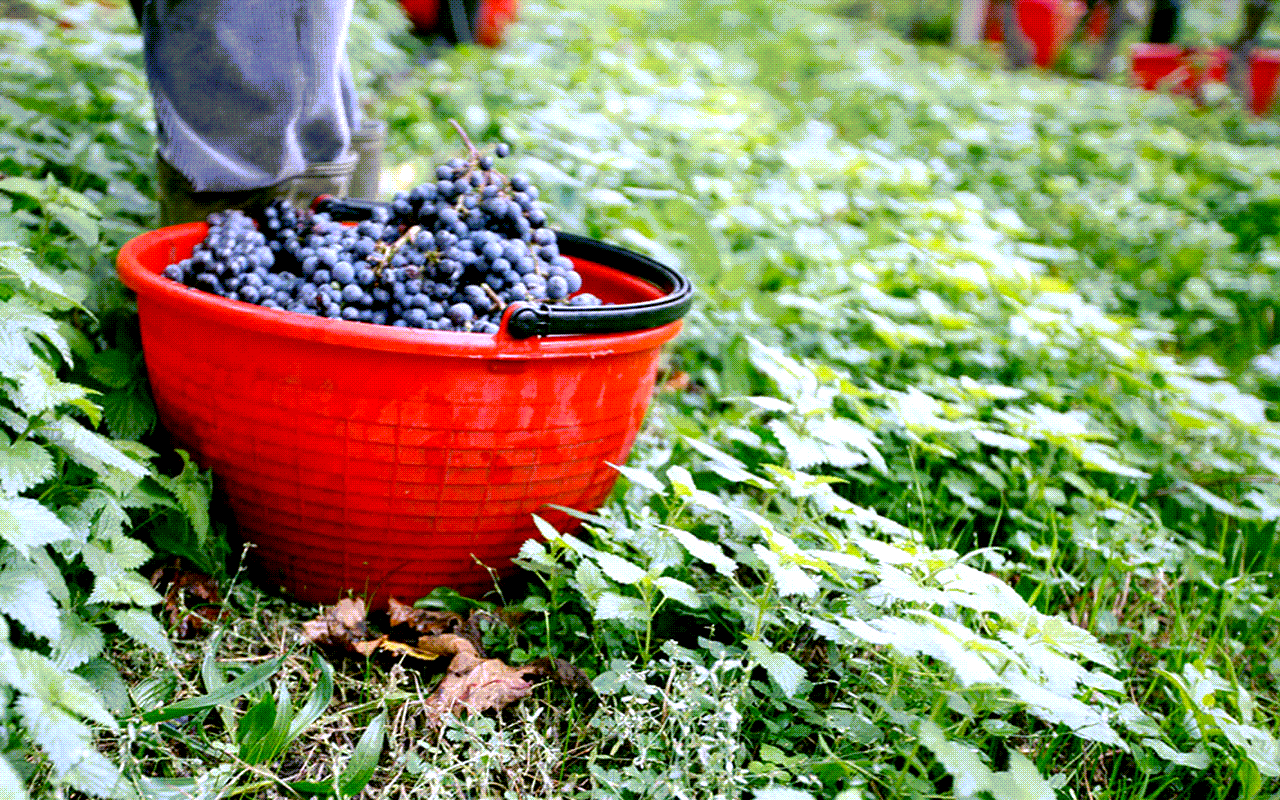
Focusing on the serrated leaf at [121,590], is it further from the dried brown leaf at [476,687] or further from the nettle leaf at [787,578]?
the nettle leaf at [787,578]

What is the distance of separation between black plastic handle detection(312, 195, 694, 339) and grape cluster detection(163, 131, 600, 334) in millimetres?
127

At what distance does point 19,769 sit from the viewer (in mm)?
1050

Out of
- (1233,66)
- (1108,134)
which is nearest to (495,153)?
(1108,134)

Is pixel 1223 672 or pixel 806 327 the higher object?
pixel 806 327

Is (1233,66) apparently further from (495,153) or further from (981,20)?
(495,153)

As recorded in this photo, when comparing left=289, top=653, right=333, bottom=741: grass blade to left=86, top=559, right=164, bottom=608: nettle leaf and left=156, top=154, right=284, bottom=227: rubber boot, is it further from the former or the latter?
left=156, top=154, right=284, bottom=227: rubber boot

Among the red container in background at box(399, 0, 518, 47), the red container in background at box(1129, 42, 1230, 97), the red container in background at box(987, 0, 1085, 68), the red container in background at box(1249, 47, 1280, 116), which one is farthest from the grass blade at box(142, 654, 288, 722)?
the red container in background at box(987, 0, 1085, 68)

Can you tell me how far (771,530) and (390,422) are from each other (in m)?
0.56

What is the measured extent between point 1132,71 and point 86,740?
1161 centimetres

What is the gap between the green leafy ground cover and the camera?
1211 millimetres

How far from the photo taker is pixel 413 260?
1610mm

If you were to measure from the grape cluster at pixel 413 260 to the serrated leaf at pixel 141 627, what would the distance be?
527 mm

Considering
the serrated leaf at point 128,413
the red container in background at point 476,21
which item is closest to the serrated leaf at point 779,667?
the serrated leaf at point 128,413

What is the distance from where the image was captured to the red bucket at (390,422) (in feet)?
4.55
